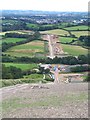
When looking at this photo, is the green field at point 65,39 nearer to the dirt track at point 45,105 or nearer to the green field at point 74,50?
the green field at point 74,50

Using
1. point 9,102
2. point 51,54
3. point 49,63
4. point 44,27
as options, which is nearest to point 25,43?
point 51,54

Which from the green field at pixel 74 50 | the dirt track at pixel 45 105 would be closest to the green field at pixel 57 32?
the green field at pixel 74 50

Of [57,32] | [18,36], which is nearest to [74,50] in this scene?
[18,36]

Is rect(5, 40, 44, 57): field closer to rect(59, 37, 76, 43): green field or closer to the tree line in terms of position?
the tree line

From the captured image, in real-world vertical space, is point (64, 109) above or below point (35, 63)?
above

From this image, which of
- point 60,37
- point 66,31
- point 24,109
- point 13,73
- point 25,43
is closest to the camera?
point 24,109

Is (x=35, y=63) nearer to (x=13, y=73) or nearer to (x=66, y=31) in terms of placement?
(x=13, y=73)
